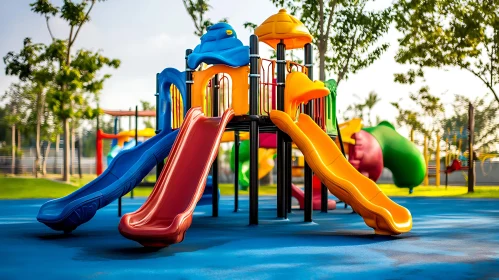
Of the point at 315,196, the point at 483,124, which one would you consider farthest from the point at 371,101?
the point at 315,196

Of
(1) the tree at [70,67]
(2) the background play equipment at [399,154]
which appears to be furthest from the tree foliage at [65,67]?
(2) the background play equipment at [399,154]

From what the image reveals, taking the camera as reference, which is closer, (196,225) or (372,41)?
(196,225)

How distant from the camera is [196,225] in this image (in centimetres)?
1110

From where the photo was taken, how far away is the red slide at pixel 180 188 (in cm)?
731

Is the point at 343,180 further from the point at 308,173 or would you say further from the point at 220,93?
the point at 220,93

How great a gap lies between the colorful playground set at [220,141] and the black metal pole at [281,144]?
0.06 ft

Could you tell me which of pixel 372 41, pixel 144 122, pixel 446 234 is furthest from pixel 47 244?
pixel 144 122

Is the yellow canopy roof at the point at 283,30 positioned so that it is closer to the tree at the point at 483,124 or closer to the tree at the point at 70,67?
the tree at the point at 70,67

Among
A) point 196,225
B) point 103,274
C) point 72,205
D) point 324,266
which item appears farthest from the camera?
point 196,225

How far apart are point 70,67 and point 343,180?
18775mm

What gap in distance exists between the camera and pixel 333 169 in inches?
401

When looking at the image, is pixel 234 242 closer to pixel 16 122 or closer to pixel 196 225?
pixel 196 225

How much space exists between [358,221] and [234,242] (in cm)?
429

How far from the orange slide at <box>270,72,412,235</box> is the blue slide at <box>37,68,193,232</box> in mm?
2164
